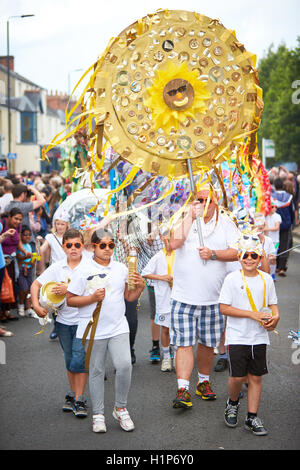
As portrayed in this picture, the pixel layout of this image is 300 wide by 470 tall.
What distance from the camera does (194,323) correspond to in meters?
5.88

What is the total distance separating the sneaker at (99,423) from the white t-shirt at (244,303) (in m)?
1.06

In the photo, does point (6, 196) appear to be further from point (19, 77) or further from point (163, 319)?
point (19, 77)

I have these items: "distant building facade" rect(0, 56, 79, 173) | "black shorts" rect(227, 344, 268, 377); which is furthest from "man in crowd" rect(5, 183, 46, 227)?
"distant building facade" rect(0, 56, 79, 173)

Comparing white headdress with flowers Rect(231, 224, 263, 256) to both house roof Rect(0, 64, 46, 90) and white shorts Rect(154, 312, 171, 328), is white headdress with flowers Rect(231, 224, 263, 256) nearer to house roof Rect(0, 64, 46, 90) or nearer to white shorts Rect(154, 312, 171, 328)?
white shorts Rect(154, 312, 171, 328)

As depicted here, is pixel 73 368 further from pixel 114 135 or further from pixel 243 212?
pixel 243 212

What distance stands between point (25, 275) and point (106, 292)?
208 inches

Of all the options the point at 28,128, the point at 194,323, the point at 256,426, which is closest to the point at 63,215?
the point at 194,323

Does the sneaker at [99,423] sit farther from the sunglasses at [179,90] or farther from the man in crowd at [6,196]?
the man in crowd at [6,196]

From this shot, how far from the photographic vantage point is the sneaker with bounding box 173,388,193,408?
560cm

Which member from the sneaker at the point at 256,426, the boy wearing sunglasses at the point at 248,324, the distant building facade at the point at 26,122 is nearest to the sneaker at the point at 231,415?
the boy wearing sunglasses at the point at 248,324

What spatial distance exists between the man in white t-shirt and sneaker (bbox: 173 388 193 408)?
0.50ft

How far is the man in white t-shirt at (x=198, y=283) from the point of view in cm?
582

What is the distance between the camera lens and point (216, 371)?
693 cm
